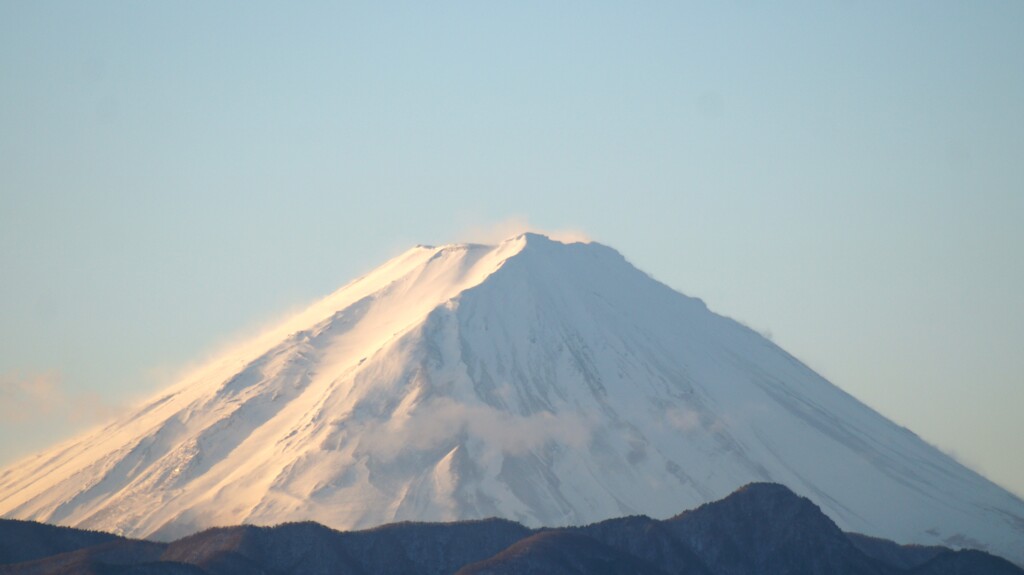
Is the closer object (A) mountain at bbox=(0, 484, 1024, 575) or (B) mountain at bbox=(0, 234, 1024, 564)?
(A) mountain at bbox=(0, 484, 1024, 575)

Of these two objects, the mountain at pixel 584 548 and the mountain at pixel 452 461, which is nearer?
the mountain at pixel 584 548

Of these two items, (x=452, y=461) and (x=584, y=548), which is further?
(x=452, y=461)

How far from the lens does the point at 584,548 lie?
401 ft

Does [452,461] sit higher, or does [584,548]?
[452,461]

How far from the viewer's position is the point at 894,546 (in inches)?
6117

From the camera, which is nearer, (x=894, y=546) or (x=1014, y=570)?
(x=1014, y=570)

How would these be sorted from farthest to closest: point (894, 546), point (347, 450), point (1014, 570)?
point (347, 450) < point (894, 546) < point (1014, 570)

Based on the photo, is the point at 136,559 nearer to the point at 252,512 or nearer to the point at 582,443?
the point at 252,512

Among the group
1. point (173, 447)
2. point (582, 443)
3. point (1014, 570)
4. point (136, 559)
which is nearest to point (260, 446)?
point (173, 447)

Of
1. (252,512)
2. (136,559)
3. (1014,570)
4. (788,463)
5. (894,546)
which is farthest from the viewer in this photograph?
(788,463)

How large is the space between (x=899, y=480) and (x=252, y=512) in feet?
233

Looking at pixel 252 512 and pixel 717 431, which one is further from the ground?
pixel 717 431

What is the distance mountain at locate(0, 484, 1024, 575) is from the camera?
122062 mm

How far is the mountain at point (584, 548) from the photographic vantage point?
122m
